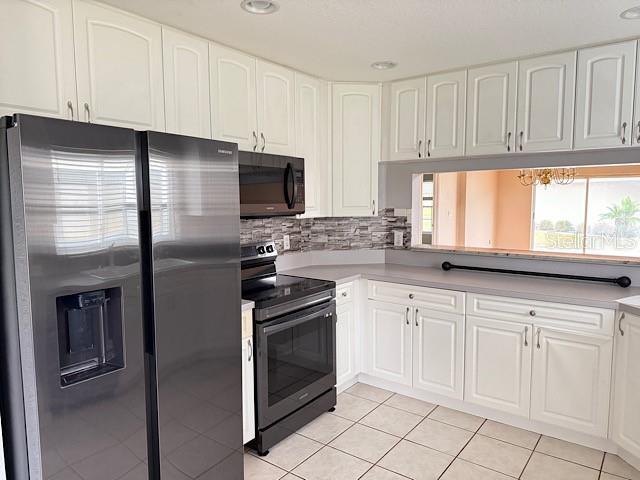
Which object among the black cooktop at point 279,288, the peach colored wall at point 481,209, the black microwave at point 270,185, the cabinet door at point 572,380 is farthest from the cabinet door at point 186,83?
the peach colored wall at point 481,209

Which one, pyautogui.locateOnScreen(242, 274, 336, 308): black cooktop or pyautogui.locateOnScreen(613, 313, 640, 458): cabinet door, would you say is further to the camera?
pyautogui.locateOnScreen(242, 274, 336, 308): black cooktop

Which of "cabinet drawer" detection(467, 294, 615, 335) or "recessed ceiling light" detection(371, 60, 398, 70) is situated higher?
"recessed ceiling light" detection(371, 60, 398, 70)

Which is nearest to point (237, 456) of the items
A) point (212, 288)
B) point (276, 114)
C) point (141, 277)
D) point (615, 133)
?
point (212, 288)

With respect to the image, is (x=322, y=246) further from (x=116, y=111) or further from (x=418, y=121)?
(x=116, y=111)

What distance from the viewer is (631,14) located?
222 cm

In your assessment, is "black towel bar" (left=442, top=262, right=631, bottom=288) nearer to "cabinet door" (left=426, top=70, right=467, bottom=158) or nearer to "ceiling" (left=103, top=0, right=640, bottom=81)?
"cabinet door" (left=426, top=70, right=467, bottom=158)

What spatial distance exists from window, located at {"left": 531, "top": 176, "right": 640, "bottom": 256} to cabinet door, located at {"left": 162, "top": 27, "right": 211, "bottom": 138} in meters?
4.71

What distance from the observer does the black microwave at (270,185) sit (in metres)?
2.57

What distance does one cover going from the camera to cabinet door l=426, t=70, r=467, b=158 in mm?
3174

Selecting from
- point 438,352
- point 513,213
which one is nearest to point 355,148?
point 438,352

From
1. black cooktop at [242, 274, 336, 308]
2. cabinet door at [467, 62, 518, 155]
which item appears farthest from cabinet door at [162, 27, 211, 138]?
cabinet door at [467, 62, 518, 155]

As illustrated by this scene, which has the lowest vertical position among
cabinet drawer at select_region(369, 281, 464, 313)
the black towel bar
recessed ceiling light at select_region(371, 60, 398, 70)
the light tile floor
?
the light tile floor

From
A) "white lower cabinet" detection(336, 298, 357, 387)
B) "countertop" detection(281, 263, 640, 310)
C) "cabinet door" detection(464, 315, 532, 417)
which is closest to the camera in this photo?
"countertop" detection(281, 263, 640, 310)

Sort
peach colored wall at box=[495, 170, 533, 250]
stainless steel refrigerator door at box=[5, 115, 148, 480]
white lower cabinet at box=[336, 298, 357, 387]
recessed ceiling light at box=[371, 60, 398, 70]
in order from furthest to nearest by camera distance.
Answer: peach colored wall at box=[495, 170, 533, 250] → white lower cabinet at box=[336, 298, 357, 387] → recessed ceiling light at box=[371, 60, 398, 70] → stainless steel refrigerator door at box=[5, 115, 148, 480]
